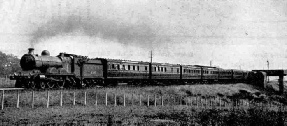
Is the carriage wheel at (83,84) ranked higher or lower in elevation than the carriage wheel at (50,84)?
lower

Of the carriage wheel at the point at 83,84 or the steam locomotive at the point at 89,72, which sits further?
the carriage wheel at the point at 83,84

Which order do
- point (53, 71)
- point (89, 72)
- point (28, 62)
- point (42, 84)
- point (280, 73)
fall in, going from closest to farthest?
point (42, 84) → point (28, 62) → point (53, 71) → point (89, 72) → point (280, 73)

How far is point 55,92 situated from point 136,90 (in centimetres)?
905

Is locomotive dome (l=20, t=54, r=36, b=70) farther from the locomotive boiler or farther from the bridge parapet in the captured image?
the bridge parapet

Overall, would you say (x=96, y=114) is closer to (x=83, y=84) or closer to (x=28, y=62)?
(x=28, y=62)

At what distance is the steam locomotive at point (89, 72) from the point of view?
2052cm

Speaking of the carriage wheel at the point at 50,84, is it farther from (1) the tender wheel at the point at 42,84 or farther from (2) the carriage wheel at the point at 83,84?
(2) the carriage wheel at the point at 83,84

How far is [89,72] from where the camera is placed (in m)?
25.6

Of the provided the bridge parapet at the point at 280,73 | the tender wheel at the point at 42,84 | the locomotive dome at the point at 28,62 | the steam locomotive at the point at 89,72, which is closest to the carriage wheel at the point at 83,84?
the steam locomotive at the point at 89,72

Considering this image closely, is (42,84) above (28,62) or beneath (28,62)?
beneath

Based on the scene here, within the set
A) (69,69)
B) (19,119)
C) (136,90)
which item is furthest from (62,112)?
(136,90)

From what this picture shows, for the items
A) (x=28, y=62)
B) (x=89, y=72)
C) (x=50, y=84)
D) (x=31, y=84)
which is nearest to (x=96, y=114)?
(x=31, y=84)

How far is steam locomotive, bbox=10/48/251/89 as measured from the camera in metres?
20.5

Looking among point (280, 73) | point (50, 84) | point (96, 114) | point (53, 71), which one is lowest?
point (96, 114)
